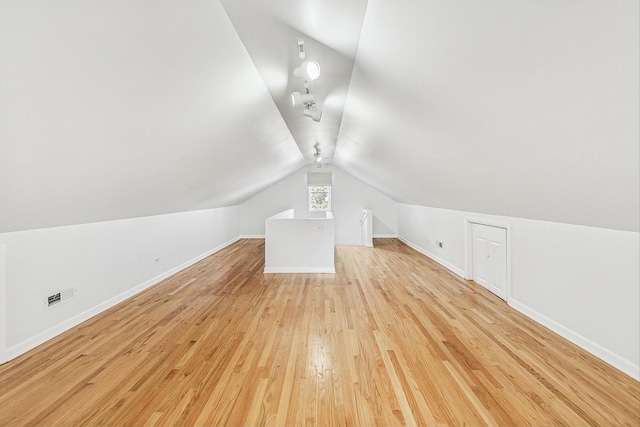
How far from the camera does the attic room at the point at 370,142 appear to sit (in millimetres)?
1249

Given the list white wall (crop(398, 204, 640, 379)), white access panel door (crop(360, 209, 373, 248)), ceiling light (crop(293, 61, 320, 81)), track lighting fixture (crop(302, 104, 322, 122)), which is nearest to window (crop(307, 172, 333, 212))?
white access panel door (crop(360, 209, 373, 248))

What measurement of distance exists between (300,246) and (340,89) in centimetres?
286

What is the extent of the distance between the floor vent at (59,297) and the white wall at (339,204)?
5.79m

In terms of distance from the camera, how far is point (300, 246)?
4.81 meters

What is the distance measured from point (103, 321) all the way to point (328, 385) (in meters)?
2.53

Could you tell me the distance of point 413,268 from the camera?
16.1 ft

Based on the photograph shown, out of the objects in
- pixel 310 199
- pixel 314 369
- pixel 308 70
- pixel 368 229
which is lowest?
pixel 314 369

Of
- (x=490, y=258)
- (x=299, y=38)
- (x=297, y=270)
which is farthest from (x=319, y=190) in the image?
(x=299, y=38)

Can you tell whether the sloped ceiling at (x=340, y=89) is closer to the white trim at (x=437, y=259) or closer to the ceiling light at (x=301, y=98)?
the ceiling light at (x=301, y=98)

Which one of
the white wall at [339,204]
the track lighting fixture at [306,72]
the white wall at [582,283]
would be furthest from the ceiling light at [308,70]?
the white wall at [339,204]

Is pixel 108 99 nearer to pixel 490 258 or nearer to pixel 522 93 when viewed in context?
pixel 522 93

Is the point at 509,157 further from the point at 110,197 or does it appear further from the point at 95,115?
the point at 110,197

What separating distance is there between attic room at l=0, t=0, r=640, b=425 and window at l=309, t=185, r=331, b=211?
4953 mm

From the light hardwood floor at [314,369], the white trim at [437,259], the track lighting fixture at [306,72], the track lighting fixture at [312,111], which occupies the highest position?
the track lighting fixture at [306,72]
